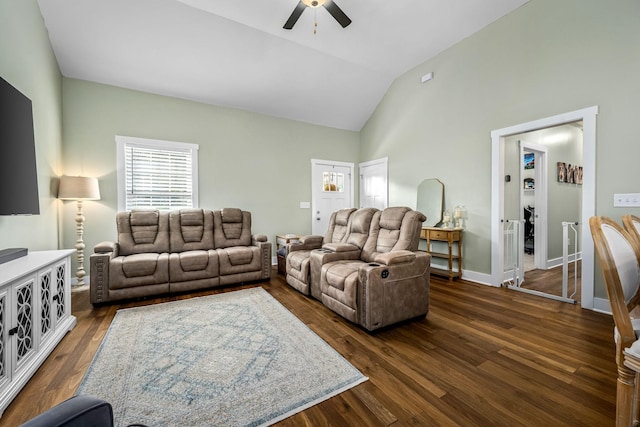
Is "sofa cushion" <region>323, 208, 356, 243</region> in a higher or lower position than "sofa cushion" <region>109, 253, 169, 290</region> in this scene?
higher

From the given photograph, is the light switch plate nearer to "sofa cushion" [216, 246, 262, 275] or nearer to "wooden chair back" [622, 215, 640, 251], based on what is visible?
"wooden chair back" [622, 215, 640, 251]

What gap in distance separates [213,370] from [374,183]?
186 inches

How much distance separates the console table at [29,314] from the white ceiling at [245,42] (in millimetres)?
2759

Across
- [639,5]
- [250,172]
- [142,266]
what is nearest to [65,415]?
[142,266]

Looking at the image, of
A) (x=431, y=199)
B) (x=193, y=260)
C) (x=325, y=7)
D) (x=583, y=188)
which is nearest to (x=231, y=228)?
(x=193, y=260)

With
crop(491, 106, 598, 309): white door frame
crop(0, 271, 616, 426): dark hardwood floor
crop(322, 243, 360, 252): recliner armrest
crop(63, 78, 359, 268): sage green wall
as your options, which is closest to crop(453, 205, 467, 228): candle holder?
crop(491, 106, 598, 309): white door frame

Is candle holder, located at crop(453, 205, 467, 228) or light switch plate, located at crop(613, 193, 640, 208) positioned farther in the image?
candle holder, located at crop(453, 205, 467, 228)

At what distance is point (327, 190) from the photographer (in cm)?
574

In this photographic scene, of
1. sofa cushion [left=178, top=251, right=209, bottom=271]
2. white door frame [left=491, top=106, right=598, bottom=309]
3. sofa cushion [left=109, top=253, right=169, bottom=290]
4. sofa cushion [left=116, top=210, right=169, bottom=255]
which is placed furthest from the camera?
sofa cushion [left=116, top=210, right=169, bottom=255]

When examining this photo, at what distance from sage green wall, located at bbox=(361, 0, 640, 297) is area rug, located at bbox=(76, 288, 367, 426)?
3073mm

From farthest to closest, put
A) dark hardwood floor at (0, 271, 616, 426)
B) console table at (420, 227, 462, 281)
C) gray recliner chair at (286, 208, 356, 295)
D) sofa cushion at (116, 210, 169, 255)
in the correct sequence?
1. console table at (420, 227, 462, 281)
2. sofa cushion at (116, 210, 169, 255)
3. gray recliner chair at (286, 208, 356, 295)
4. dark hardwood floor at (0, 271, 616, 426)

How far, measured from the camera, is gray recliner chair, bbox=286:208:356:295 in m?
3.26

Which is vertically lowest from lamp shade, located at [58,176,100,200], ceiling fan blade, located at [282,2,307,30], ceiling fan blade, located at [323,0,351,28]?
lamp shade, located at [58,176,100,200]

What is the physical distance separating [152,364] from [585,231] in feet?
14.0
